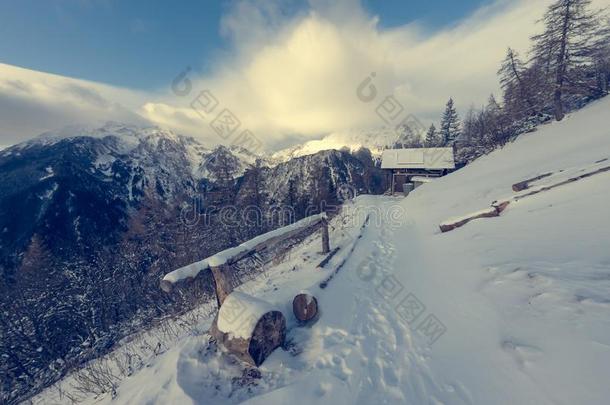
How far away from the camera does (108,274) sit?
26078 mm

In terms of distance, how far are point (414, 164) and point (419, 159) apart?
1.11 meters

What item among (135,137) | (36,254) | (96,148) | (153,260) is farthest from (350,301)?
(135,137)

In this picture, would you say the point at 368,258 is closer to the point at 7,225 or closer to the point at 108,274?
the point at 108,274

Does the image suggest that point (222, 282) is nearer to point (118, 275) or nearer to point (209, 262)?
point (209, 262)

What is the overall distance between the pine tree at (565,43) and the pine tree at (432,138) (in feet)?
120

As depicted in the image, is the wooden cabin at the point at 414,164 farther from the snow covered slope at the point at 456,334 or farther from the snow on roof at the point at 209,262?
the snow on roof at the point at 209,262

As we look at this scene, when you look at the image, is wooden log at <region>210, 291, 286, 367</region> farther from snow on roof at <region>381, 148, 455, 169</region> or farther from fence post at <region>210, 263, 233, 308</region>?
snow on roof at <region>381, 148, 455, 169</region>

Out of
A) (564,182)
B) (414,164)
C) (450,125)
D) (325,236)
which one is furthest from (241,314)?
(450,125)

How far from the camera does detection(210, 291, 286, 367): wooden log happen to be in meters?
3.89

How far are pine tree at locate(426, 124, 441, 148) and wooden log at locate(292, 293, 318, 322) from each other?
6559cm

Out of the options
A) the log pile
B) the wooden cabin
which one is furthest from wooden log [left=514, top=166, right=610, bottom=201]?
the wooden cabin

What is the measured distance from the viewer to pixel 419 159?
1289 inches

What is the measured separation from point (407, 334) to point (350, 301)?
1.56 meters

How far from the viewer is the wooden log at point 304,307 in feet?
16.7
